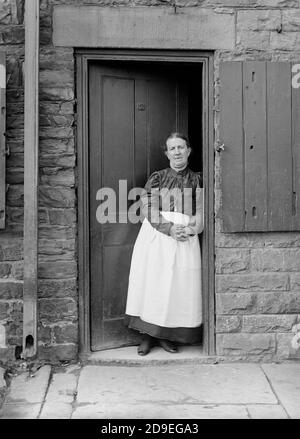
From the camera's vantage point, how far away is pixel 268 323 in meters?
4.78

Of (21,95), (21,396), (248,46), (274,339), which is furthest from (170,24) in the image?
(21,396)

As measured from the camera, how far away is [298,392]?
4.12 metres

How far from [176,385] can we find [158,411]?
51 cm

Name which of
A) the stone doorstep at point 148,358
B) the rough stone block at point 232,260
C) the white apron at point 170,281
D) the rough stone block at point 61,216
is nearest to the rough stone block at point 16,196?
the rough stone block at point 61,216

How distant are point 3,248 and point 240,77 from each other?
7.91ft

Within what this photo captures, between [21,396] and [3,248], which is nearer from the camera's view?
[21,396]

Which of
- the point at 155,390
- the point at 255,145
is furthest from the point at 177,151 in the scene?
the point at 155,390

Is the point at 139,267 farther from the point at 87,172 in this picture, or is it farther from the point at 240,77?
the point at 240,77

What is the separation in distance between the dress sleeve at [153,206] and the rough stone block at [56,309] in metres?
0.96

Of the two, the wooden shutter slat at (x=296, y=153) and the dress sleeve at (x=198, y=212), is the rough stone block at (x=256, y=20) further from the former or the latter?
the dress sleeve at (x=198, y=212)

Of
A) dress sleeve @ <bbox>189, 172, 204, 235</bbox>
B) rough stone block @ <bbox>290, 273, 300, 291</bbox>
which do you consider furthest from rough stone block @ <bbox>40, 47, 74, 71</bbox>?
rough stone block @ <bbox>290, 273, 300, 291</bbox>

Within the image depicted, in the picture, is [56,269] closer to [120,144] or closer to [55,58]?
[120,144]

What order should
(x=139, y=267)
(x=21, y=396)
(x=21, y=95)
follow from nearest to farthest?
(x=21, y=396) → (x=21, y=95) → (x=139, y=267)

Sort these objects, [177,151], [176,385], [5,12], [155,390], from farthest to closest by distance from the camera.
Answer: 1. [177,151]
2. [5,12]
3. [176,385]
4. [155,390]
